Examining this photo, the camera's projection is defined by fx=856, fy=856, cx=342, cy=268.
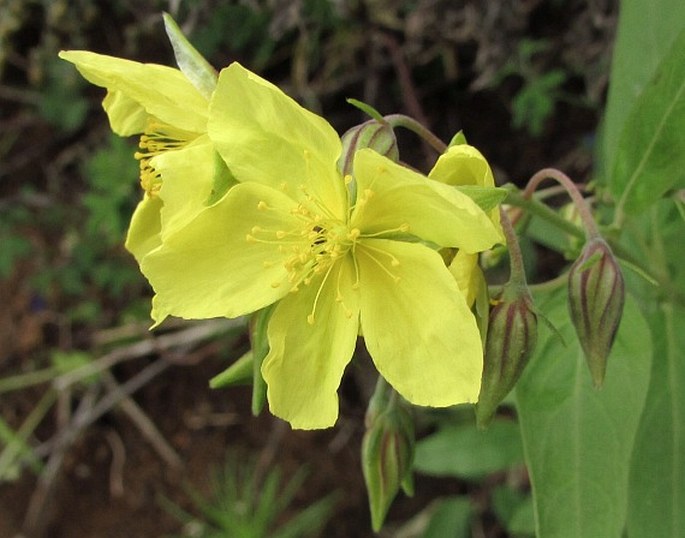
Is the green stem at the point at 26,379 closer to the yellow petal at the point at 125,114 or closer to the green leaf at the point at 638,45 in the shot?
the yellow petal at the point at 125,114

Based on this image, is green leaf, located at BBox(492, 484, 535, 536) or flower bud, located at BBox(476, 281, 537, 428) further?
green leaf, located at BBox(492, 484, 535, 536)

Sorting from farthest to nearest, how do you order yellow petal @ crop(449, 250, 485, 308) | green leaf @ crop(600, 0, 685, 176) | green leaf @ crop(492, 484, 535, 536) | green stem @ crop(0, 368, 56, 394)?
green stem @ crop(0, 368, 56, 394)
green leaf @ crop(492, 484, 535, 536)
green leaf @ crop(600, 0, 685, 176)
yellow petal @ crop(449, 250, 485, 308)

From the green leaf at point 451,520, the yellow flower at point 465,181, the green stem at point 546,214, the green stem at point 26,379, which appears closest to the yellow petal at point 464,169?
the yellow flower at point 465,181

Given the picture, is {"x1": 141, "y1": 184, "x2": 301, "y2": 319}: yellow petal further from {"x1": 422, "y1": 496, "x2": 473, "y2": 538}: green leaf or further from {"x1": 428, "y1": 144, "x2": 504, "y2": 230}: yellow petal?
{"x1": 422, "y1": 496, "x2": 473, "y2": 538}: green leaf

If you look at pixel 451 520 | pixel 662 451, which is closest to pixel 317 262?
pixel 662 451

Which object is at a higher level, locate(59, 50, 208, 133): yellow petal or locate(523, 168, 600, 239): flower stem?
locate(59, 50, 208, 133): yellow petal

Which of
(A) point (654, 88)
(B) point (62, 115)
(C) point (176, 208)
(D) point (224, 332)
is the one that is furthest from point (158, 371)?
(A) point (654, 88)

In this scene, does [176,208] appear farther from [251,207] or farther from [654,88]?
[654,88]

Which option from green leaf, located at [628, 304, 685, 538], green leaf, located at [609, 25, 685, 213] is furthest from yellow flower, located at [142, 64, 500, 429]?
green leaf, located at [628, 304, 685, 538]
